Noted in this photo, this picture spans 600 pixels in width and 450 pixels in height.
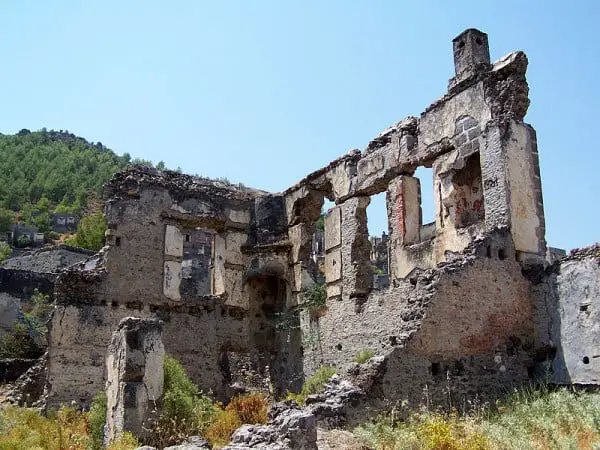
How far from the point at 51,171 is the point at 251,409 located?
5570cm

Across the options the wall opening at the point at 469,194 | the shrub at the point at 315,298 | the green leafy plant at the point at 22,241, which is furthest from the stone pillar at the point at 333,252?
the green leafy plant at the point at 22,241

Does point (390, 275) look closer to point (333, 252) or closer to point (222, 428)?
point (333, 252)

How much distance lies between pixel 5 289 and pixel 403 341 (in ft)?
70.8

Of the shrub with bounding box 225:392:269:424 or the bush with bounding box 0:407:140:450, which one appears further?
the shrub with bounding box 225:392:269:424

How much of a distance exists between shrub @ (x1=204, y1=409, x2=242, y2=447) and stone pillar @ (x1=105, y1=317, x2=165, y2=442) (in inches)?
40.9

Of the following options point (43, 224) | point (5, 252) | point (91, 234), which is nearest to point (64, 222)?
Answer: point (43, 224)

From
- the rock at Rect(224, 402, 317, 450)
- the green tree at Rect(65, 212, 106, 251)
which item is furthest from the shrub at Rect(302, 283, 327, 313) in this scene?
the green tree at Rect(65, 212, 106, 251)

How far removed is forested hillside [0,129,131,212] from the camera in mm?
61094

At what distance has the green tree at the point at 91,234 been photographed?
143 ft

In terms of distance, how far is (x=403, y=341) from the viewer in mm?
11641

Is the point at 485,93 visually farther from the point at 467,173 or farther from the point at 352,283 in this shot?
the point at 352,283

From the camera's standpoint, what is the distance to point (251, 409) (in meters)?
14.1

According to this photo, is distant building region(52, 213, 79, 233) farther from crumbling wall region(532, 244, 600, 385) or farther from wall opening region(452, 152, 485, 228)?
crumbling wall region(532, 244, 600, 385)

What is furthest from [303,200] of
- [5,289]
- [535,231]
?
[5,289]
